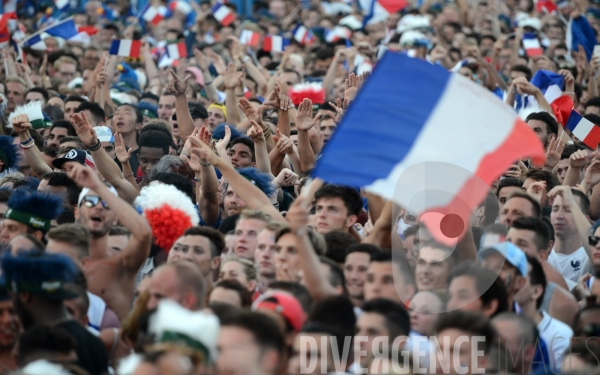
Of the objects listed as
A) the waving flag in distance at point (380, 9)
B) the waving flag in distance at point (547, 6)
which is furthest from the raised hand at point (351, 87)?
the waving flag in distance at point (547, 6)

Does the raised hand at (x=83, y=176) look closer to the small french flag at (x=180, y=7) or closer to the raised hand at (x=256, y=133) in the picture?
the raised hand at (x=256, y=133)

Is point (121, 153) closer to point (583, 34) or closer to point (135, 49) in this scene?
point (135, 49)

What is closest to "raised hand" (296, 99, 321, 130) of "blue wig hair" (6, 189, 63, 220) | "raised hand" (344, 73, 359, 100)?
"raised hand" (344, 73, 359, 100)

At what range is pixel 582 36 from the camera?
15.6m

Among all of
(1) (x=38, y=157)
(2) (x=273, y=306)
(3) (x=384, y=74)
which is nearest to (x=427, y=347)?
(2) (x=273, y=306)

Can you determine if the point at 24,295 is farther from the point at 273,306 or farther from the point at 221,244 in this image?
the point at 221,244

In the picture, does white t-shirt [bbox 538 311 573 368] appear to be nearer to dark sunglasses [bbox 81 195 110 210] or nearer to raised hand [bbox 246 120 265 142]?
dark sunglasses [bbox 81 195 110 210]

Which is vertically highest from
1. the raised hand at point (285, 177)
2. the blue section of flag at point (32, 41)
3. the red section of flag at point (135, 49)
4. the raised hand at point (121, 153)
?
the raised hand at point (285, 177)

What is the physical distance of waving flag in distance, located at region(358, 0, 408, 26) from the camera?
1952cm

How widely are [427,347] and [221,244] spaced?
2.36 m

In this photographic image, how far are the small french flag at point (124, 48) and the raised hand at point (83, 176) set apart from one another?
9.04 m

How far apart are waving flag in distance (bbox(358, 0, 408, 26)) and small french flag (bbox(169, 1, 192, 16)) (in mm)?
4743

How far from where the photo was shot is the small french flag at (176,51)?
17.5 m

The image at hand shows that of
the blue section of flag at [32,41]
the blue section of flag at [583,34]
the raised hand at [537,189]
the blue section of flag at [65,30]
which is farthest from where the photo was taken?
the blue section of flag at [65,30]
